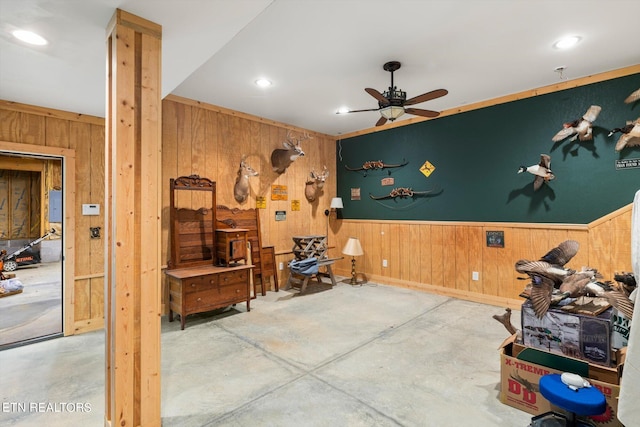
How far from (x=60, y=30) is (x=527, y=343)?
3830mm

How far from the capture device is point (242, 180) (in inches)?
185

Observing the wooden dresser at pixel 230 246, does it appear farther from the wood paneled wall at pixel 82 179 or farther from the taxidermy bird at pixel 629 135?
the taxidermy bird at pixel 629 135

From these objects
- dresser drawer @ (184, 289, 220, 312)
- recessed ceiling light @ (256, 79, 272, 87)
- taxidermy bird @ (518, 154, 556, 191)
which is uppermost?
recessed ceiling light @ (256, 79, 272, 87)

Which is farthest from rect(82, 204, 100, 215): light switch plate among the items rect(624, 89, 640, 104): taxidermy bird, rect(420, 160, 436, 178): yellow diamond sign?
rect(624, 89, 640, 104): taxidermy bird

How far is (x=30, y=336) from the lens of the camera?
3.41m

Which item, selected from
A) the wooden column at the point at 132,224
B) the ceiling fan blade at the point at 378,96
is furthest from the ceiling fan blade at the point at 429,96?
the wooden column at the point at 132,224

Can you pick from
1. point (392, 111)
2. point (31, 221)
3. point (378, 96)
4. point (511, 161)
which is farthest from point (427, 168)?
point (31, 221)

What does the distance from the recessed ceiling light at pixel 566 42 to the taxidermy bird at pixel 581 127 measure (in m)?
1.08

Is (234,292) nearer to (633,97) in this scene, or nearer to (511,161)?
(511,161)

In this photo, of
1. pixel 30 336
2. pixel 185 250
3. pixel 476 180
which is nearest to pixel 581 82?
pixel 476 180

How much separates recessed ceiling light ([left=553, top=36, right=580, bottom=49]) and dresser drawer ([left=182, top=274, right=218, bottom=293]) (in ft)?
14.3

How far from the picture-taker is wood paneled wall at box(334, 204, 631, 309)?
3.57 metres

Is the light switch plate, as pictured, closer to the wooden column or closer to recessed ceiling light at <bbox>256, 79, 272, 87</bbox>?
the wooden column

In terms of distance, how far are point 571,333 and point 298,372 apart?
199 centimetres
